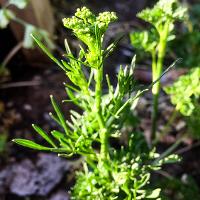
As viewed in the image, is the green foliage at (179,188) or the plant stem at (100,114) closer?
the plant stem at (100,114)

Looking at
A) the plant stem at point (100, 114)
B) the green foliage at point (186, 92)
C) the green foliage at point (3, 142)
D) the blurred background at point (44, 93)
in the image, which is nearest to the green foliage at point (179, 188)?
the blurred background at point (44, 93)

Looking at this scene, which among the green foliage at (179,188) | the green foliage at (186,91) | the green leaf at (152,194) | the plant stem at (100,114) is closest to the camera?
the plant stem at (100,114)

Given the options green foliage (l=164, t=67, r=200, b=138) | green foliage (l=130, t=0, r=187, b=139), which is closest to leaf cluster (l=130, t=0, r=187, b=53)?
green foliage (l=130, t=0, r=187, b=139)

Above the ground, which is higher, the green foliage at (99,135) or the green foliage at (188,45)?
the green foliage at (188,45)

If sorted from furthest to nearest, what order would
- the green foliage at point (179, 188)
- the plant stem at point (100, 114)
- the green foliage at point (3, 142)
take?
the green foliage at point (3, 142)
the green foliage at point (179, 188)
the plant stem at point (100, 114)

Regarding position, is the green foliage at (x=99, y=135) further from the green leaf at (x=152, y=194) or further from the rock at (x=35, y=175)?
the rock at (x=35, y=175)

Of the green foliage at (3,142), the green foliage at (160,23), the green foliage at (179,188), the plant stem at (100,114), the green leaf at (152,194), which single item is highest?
the green foliage at (160,23)

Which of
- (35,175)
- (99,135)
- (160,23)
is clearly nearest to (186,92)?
(160,23)

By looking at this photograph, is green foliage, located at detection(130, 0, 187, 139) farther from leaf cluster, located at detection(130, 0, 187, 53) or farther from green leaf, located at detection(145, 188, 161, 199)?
green leaf, located at detection(145, 188, 161, 199)

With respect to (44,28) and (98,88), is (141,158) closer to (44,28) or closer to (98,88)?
(98,88)
